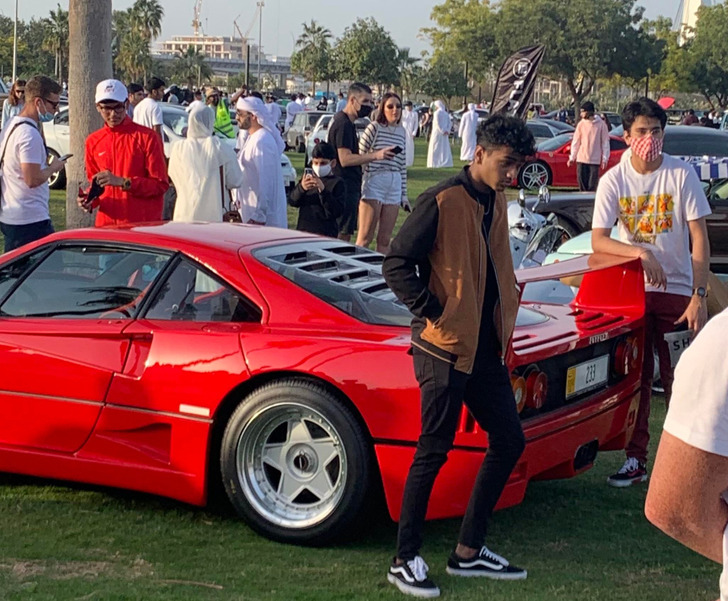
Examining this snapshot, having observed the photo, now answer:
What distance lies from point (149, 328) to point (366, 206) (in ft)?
19.1

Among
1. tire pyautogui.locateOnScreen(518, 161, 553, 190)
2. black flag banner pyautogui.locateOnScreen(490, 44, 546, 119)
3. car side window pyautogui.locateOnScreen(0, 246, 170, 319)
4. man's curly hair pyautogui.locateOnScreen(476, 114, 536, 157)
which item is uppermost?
black flag banner pyautogui.locateOnScreen(490, 44, 546, 119)

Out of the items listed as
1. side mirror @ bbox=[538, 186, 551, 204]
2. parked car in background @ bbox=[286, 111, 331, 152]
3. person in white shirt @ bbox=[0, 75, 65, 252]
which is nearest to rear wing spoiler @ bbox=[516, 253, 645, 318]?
person in white shirt @ bbox=[0, 75, 65, 252]

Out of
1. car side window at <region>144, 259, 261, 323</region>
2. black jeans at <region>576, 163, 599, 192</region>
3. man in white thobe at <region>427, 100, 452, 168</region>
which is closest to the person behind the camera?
car side window at <region>144, 259, 261, 323</region>

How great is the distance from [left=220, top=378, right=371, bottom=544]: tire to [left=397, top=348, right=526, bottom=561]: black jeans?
1.05 ft

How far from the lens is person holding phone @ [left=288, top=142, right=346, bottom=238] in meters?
9.17

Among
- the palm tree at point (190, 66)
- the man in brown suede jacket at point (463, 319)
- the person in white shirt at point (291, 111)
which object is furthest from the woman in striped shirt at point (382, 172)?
the palm tree at point (190, 66)

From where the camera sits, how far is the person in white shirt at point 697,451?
1.74 metres

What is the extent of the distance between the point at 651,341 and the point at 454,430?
1.84 m

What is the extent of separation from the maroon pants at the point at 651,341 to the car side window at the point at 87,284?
2.33 metres

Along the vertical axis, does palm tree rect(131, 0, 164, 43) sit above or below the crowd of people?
above

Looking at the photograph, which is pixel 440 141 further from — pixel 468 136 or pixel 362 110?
pixel 362 110

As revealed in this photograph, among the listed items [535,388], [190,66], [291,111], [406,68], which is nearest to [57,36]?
[190,66]

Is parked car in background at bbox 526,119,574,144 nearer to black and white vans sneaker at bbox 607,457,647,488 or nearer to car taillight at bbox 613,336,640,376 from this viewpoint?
black and white vans sneaker at bbox 607,457,647,488

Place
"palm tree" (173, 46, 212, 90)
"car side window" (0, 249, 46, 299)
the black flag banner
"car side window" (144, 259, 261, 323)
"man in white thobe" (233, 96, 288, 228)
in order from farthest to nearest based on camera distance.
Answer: "palm tree" (173, 46, 212, 90)
the black flag banner
"man in white thobe" (233, 96, 288, 228)
"car side window" (0, 249, 46, 299)
"car side window" (144, 259, 261, 323)
